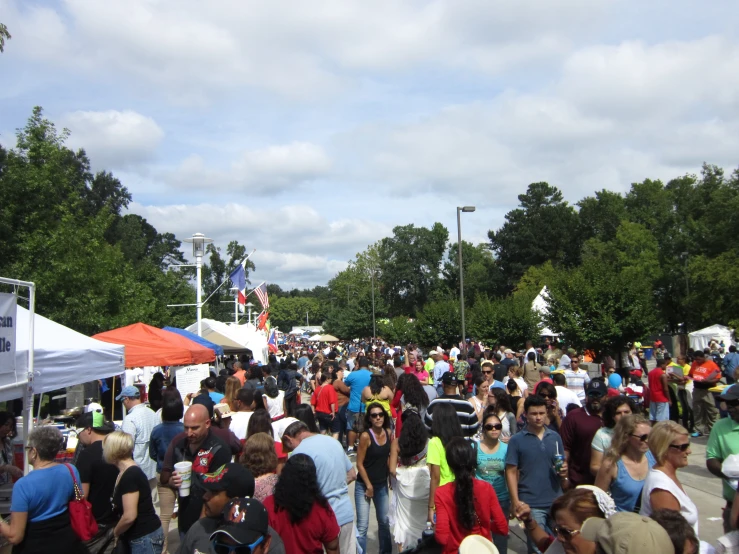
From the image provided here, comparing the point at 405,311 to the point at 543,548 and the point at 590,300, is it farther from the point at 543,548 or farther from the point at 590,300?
the point at 543,548

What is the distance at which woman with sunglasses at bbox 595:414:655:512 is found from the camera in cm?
461

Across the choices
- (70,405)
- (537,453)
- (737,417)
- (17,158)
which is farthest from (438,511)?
(17,158)

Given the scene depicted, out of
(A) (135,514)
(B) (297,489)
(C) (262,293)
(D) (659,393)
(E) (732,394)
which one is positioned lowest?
(D) (659,393)

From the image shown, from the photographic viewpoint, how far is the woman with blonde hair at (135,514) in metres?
4.70

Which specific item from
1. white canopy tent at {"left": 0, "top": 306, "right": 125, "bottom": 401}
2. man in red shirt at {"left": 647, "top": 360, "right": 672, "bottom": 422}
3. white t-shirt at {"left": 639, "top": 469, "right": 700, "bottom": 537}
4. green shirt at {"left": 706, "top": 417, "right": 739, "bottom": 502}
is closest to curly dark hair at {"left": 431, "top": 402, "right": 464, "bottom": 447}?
white t-shirt at {"left": 639, "top": 469, "right": 700, "bottom": 537}

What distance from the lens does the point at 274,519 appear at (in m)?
4.02

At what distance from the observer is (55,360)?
25.1 ft

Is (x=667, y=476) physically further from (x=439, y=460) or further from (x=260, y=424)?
(x=260, y=424)

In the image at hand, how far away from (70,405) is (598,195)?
75.4m

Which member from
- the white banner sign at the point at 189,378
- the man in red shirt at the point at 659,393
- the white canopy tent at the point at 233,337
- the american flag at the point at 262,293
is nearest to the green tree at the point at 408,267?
the american flag at the point at 262,293

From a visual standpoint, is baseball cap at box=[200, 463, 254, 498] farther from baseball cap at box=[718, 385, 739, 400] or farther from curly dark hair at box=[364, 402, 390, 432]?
baseball cap at box=[718, 385, 739, 400]

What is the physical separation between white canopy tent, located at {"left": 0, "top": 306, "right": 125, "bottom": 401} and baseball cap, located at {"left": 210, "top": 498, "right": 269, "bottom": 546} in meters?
3.91

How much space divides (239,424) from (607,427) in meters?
3.85

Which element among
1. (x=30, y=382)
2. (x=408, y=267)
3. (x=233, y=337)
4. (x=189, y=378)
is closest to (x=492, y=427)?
(x=30, y=382)
